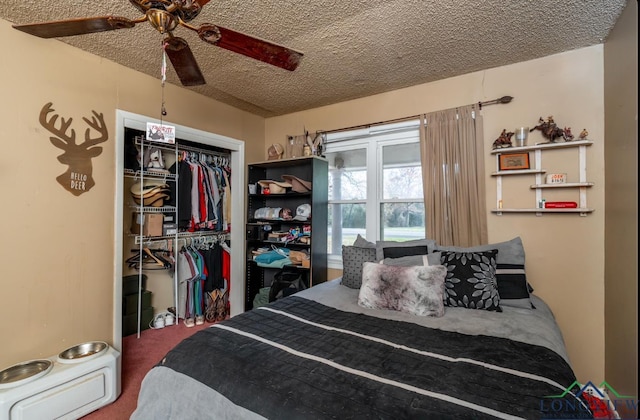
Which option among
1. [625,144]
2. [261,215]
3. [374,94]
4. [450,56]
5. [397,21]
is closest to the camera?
[625,144]

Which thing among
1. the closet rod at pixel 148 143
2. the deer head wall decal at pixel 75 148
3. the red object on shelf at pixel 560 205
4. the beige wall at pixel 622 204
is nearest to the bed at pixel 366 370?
the beige wall at pixel 622 204

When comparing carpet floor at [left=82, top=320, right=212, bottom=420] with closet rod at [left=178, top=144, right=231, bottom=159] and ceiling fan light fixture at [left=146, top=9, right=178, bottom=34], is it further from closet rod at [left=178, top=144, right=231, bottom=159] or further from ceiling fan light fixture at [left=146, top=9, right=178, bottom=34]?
ceiling fan light fixture at [left=146, top=9, right=178, bottom=34]

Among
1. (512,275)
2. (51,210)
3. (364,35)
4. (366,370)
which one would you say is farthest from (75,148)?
(512,275)

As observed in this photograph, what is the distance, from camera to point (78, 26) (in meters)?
1.24

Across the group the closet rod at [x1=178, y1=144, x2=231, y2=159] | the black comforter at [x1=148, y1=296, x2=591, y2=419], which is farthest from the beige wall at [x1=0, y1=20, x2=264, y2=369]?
the black comforter at [x1=148, y1=296, x2=591, y2=419]

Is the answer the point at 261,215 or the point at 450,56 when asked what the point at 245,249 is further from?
the point at 450,56

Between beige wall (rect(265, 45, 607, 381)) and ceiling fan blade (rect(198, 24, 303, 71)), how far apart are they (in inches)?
71.5

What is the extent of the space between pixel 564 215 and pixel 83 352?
360cm

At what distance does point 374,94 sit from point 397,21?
3.87 ft

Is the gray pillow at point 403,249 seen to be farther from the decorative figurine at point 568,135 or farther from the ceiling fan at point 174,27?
the ceiling fan at point 174,27

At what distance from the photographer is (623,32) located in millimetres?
1705

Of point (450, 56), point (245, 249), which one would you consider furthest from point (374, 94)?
point (245, 249)

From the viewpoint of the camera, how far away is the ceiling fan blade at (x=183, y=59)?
4.32 ft

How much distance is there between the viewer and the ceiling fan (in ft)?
3.73
